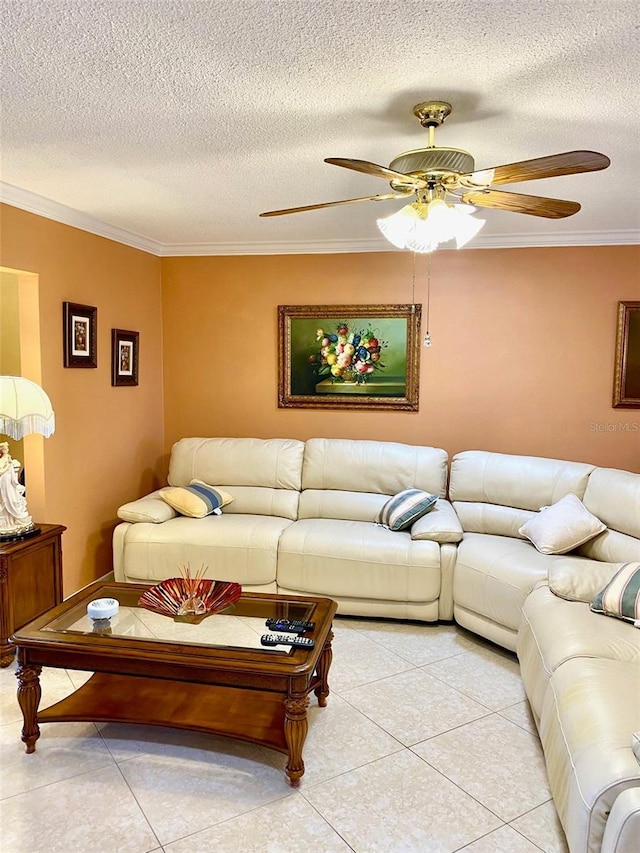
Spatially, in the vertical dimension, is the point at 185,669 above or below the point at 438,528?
below

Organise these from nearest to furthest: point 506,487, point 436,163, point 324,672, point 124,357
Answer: point 436,163, point 324,672, point 506,487, point 124,357

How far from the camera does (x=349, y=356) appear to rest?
4.52m

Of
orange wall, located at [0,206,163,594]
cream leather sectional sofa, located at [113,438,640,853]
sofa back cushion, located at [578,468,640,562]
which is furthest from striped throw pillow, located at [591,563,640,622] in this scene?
orange wall, located at [0,206,163,594]

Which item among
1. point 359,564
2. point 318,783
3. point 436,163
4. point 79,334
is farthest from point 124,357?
point 318,783

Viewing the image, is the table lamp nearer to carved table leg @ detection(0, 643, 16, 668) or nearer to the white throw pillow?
carved table leg @ detection(0, 643, 16, 668)

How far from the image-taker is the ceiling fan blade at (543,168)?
1786mm

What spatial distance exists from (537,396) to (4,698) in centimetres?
375

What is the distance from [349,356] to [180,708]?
2815 millimetres

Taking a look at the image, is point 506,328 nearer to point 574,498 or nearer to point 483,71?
point 574,498

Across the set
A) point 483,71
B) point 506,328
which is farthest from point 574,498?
point 483,71

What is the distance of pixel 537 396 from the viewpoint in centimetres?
430

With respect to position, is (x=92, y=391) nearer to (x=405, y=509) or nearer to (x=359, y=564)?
(x=359, y=564)

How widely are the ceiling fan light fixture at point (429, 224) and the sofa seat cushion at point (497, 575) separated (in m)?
1.78

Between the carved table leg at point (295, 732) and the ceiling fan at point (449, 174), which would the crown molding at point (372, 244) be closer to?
the ceiling fan at point (449, 174)
